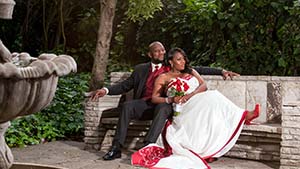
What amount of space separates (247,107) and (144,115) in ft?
4.12

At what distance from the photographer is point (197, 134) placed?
5.95 metres

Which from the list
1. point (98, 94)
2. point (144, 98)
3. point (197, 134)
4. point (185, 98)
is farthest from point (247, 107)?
point (98, 94)

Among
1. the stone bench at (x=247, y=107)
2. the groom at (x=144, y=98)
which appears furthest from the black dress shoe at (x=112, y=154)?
the stone bench at (x=247, y=107)

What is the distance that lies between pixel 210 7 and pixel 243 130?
343 cm

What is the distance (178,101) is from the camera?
6.16 meters

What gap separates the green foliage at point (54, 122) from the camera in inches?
287

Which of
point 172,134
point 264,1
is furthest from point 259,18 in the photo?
point 172,134

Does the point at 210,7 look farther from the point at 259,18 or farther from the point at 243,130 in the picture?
the point at 243,130

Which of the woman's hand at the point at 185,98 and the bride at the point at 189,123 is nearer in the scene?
the bride at the point at 189,123

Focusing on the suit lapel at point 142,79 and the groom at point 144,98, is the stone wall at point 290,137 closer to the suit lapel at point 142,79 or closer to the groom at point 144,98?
the groom at point 144,98

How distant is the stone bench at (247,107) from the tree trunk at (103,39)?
50 cm

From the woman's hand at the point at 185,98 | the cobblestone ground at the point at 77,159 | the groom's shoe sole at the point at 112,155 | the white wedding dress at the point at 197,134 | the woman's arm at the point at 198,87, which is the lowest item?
the cobblestone ground at the point at 77,159

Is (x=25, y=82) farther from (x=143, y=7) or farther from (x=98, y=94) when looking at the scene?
(x=143, y=7)

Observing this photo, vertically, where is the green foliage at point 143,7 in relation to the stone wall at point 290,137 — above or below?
above
